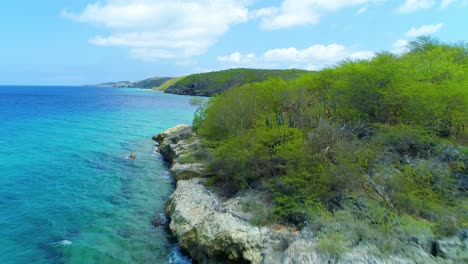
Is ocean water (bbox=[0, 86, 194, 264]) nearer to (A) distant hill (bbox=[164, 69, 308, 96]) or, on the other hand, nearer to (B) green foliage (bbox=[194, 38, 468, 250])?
(B) green foliage (bbox=[194, 38, 468, 250])

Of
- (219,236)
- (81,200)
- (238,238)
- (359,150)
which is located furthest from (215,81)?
(238,238)

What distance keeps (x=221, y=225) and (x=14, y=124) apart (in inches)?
2160

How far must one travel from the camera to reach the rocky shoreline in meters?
10.2

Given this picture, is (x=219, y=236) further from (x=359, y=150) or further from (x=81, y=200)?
(x=81, y=200)

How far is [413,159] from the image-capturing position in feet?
58.8

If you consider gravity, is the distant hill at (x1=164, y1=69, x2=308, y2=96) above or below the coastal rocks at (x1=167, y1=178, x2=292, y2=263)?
above

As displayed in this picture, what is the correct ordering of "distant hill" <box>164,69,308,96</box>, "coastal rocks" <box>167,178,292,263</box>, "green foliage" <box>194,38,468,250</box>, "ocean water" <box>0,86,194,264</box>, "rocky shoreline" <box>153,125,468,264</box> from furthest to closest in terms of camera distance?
"distant hill" <box>164,69,308,96</box> < "ocean water" <box>0,86,194,264</box> < "coastal rocks" <box>167,178,292,263</box> < "green foliage" <box>194,38,468,250</box> < "rocky shoreline" <box>153,125,468,264</box>

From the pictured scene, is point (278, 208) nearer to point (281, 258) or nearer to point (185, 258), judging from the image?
point (281, 258)

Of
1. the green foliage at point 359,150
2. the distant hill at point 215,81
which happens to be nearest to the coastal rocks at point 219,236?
the green foliage at point 359,150

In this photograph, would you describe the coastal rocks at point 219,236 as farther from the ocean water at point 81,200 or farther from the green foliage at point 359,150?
the green foliage at point 359,150

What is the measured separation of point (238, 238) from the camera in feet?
45.5

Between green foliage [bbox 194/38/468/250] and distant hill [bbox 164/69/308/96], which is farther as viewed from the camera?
distant hill [bbox 164/69/308/96]

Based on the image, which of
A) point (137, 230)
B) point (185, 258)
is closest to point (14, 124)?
point (137, 230)

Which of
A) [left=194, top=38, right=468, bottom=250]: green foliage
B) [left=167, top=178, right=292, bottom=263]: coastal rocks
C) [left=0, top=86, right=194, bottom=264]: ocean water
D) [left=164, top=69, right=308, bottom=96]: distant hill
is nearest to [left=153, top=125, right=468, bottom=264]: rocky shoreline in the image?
[left=167, top=178, right=292, bottom=263]: coastal rocks
